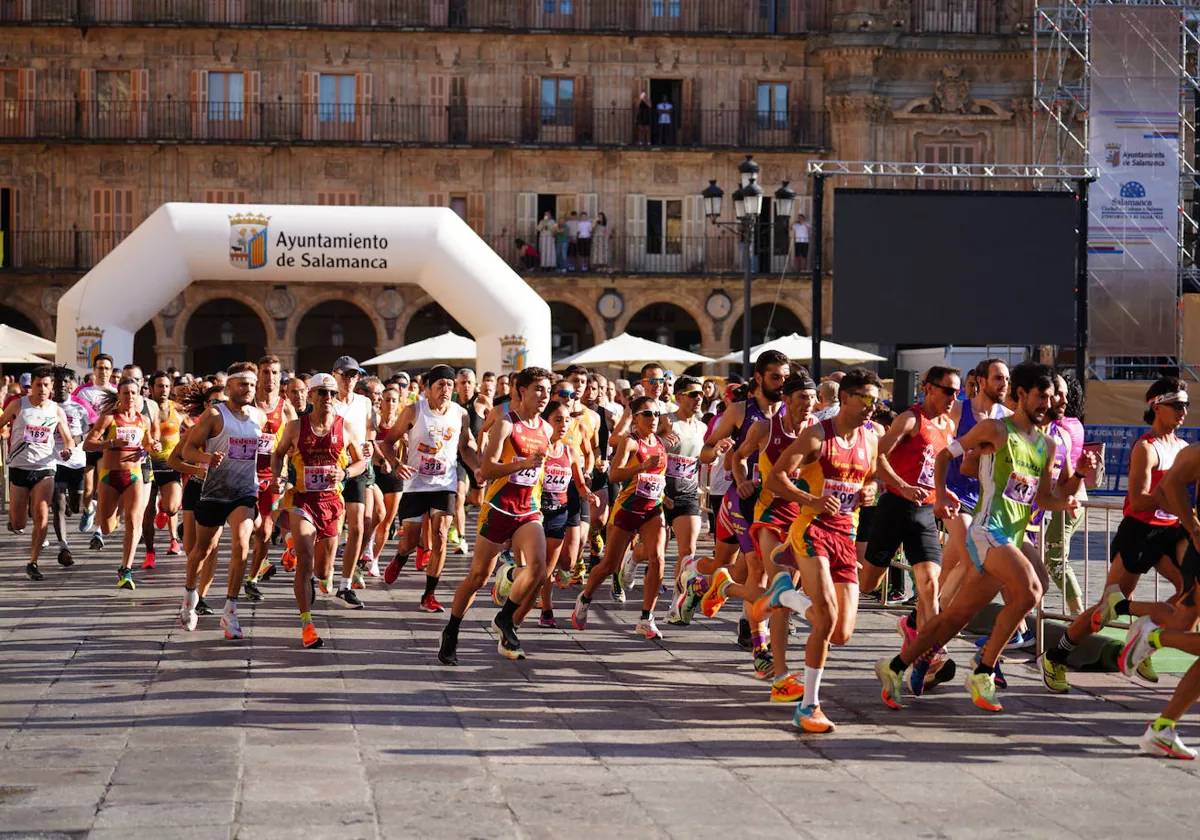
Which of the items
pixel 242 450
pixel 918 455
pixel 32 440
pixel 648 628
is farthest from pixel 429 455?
pixel 918 455

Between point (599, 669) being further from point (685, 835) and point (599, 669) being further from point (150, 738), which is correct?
point (685, 835)

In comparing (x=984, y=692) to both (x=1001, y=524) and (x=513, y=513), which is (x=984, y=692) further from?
(x=513, y=513)

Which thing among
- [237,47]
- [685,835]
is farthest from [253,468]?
[237,47]

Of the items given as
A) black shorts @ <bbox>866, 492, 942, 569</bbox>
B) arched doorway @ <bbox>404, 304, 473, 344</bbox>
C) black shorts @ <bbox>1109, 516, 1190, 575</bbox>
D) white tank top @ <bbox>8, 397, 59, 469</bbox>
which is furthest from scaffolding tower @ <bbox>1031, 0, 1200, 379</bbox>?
black shorts @ <bbox>1109, 516, 1190, 575</bbox>

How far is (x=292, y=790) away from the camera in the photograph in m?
6.33

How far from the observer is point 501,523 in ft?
31.7

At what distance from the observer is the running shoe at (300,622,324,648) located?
10.1 m

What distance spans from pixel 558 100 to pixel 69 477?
25.0m

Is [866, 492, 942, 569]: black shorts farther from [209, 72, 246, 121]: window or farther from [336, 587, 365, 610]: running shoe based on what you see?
[209, 72, 246, 121]: window

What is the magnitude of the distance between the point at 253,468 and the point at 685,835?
5561mm

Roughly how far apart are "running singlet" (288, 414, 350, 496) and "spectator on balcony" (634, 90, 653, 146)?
28.9 metres

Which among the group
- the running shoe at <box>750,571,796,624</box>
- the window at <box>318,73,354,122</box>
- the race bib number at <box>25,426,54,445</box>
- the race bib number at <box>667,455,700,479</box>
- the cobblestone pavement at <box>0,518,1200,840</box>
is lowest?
the cobblestone pavement at <box>0,518,1200,840</box>

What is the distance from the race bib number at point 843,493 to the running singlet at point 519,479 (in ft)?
6.65

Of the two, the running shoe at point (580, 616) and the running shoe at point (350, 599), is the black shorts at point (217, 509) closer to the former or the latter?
the running shoe at point (350, 599)
